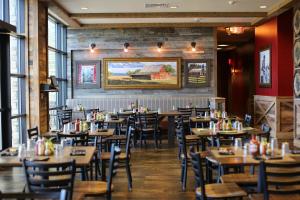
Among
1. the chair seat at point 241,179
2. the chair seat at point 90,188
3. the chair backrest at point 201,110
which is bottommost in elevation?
the chair seat at point 90,188

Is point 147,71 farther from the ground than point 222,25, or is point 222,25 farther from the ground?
point 222,25

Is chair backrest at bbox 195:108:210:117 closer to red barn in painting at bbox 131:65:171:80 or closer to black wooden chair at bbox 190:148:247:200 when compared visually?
red barn in painting at bbox 131:65:171:80

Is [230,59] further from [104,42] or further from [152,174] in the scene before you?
[152,174]

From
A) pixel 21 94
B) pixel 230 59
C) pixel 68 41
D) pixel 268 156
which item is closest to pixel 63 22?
pixel 68 41

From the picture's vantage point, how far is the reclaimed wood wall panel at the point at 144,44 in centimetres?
1415

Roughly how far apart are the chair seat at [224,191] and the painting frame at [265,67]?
8595 mm

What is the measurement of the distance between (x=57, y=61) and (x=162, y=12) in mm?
3741

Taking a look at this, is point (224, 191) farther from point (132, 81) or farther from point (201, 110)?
point (132, 81)

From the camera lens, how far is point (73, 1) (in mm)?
10195

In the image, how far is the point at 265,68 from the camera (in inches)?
522

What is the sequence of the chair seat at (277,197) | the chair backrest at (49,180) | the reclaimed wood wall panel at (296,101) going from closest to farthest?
the chair backrest at (49,180) < the chair seat at (277,197) < the reclaimed wood wall panel at (296,101)

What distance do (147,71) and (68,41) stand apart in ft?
9.00

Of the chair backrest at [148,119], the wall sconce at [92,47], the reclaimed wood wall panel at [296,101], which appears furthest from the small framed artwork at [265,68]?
the wall sconce at [92,47]

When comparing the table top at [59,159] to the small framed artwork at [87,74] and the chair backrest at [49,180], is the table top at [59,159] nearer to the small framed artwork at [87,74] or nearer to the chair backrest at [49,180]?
the chair backrest at [49,180]
